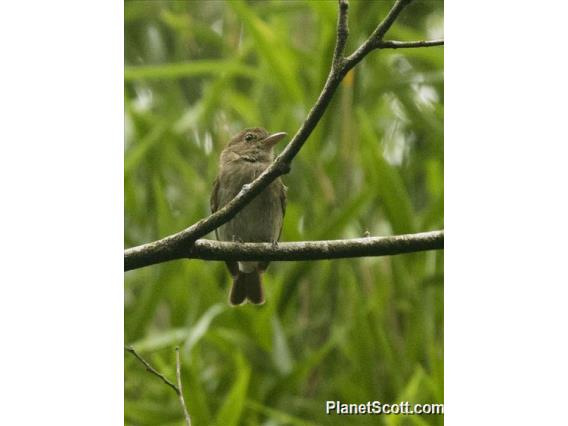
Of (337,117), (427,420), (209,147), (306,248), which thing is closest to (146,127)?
(209,147)

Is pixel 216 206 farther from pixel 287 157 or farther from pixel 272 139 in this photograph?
pixel 287 157

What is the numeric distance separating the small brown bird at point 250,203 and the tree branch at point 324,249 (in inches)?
23.8

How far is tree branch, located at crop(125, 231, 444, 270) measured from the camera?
359 centimetres

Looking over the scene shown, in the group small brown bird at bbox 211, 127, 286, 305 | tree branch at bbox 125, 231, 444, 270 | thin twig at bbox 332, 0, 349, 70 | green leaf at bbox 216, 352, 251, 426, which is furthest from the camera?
small brown bird at bbox 211, 127, 286, 305

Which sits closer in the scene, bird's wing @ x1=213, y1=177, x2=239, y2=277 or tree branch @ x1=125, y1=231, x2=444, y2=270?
tree branch @ x1=125, y1=231, x2=444, y2=270

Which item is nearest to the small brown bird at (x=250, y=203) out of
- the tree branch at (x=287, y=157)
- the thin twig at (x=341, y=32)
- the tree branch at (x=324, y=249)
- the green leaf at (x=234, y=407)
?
the green leaf at (x=234, y=407)

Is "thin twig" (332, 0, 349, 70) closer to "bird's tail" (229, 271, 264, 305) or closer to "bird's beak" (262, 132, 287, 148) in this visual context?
"bird's beak" (262, 132, 287, 148)

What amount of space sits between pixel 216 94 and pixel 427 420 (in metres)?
1.92

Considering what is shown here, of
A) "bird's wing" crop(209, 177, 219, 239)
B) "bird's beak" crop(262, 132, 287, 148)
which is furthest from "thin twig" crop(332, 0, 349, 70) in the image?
"bird's wing" crop(209, 177, 219, 239)

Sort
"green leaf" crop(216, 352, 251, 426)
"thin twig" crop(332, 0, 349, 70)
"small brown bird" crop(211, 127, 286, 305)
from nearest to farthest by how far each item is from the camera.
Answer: "thin twig" crop(332, 0, 349, 70) < "green leaf" crop(216, 352, 251, 426) < "small brown bird" crop(211, 127, 286, 305)

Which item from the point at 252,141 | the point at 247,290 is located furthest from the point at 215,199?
the point at 247,290

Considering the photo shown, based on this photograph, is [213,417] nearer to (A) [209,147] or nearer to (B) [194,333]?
(B) [194,333]

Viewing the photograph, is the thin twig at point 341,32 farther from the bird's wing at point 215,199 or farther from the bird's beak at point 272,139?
the bird's wing at point 215,199

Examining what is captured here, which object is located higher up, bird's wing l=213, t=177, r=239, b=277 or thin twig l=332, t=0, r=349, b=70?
thin twig l=332, t=0, r=349, b=70
